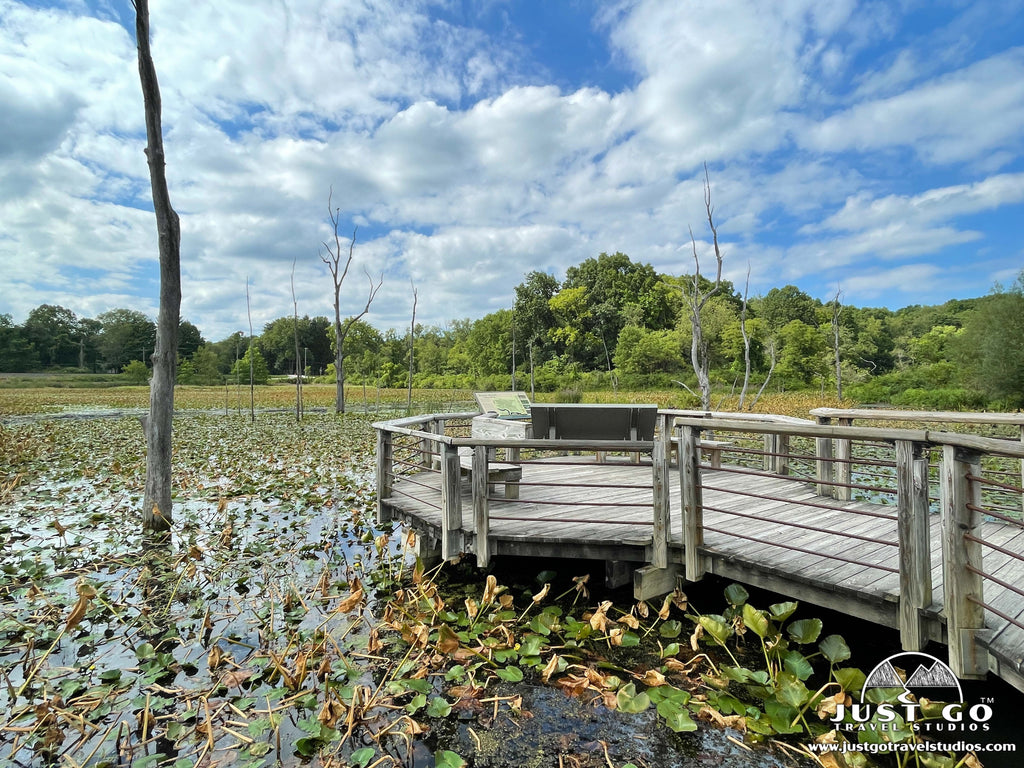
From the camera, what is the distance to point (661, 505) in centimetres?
355

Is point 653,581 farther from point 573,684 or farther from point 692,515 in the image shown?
point 573,684

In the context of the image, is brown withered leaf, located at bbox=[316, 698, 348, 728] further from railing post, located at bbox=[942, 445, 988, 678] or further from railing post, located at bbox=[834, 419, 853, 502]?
railing post, located at bbox=[834, 419, 853, 502]

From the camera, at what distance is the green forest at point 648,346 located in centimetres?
2359

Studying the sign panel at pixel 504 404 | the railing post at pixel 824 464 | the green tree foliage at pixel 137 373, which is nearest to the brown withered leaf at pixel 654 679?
the railing post at pixel 824 464

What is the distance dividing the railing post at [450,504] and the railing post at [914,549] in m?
2.71

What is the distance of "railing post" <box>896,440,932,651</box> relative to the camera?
8.18ft

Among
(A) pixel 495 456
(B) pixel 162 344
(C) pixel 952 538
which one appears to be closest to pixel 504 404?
(A) pixel 495 456

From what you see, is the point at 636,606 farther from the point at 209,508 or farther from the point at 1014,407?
the point at 1014,407

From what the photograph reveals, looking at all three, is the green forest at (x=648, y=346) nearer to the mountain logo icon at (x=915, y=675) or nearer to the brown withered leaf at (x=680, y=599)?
the brown withered leaf at (x=680, y=599)

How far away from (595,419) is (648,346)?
92.6ft

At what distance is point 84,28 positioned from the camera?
19.6ft

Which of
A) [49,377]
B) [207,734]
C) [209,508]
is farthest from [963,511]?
[49,377]

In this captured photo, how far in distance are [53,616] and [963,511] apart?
5.30 metres

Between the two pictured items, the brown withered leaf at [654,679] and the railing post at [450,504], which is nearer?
the brown withered leaf at [654,679]
